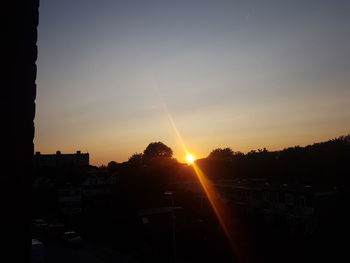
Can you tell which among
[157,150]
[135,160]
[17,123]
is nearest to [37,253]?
[17,123]

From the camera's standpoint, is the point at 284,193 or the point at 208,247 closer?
the point at 208,247

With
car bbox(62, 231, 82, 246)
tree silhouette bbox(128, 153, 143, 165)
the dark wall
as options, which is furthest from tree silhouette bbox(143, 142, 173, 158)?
the dark wall

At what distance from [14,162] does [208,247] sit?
86.1 feet

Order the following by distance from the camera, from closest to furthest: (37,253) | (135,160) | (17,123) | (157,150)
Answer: (17,123)
(37,253)
(135,160)
(157,150)

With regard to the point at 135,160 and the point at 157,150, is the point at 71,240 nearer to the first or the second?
the point at 135,160

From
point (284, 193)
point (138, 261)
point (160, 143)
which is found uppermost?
point (160, 143)

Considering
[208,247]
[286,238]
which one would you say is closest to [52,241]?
[208,247]

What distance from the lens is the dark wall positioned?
240 centimetres

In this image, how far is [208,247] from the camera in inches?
1054

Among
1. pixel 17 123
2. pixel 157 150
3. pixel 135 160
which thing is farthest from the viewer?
pixel 157 150

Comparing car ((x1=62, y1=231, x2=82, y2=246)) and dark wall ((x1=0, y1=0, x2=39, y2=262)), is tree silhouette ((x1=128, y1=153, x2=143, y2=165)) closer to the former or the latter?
car ((x1=62, y1=231, x2=82, y2=246))

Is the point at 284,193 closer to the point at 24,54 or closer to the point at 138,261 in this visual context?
the point at 138,261

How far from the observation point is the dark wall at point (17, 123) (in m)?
2.40

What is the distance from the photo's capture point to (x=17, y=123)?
8.28 feet
